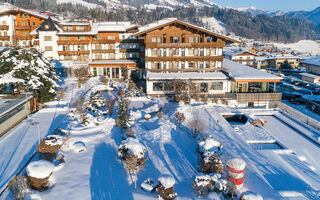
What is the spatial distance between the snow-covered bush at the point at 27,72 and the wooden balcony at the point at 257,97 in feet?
77.1

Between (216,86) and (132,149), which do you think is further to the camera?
(216,86)

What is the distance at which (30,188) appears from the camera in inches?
500

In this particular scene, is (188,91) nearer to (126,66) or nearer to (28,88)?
(126,66)

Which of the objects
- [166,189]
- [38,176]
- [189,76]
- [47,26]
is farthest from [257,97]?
[47,26]

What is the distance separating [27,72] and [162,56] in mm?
18426

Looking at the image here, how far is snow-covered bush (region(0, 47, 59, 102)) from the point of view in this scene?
84.6ft

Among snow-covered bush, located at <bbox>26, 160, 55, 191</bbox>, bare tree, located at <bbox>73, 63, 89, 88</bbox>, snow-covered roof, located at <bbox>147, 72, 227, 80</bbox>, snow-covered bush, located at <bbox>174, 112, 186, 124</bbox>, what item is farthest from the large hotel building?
snow-covered bush, located at <bbox>26, 160, 55, 191</bbox>

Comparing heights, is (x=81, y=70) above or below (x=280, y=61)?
below

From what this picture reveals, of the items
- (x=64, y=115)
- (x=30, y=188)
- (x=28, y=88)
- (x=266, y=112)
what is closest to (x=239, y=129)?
(x=266, y=112)

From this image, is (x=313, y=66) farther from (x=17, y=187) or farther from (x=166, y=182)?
(x=17, y=187)

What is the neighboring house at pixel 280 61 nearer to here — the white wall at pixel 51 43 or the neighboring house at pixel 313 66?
the neighboring house at pixel 313 66

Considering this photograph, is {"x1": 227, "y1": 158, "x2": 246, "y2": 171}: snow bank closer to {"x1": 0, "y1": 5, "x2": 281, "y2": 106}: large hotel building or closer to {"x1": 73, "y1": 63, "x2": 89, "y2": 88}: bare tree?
{"x1": 0, "y1": 5, "x2": 281, "y2": 106}: large hotel building

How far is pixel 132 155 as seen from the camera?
15.4m

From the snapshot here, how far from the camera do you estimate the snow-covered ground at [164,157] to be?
13.7 metres
